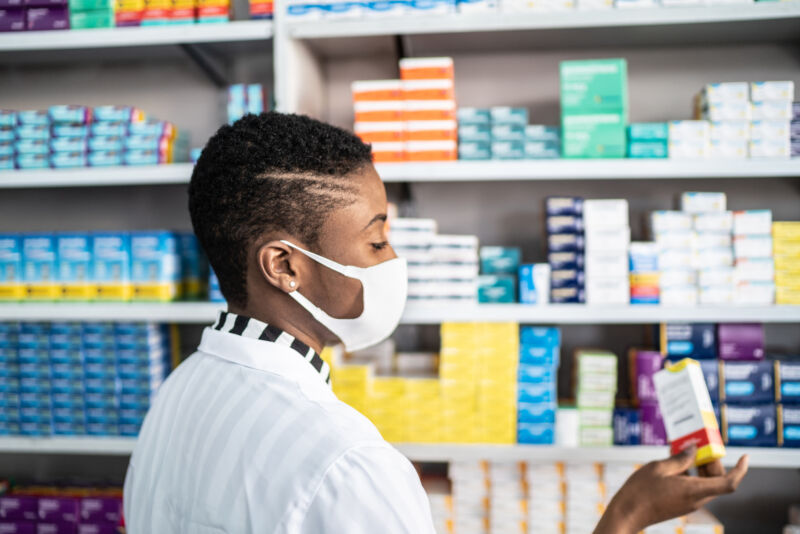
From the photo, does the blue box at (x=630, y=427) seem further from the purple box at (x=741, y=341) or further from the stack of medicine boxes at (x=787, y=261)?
the stack of medicine boxes at (x=787, y=261)

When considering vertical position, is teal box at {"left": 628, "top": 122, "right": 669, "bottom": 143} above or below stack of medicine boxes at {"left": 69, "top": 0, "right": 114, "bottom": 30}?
below

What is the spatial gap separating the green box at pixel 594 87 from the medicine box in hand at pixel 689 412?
0.89m

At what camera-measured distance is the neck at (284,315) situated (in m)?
0.87

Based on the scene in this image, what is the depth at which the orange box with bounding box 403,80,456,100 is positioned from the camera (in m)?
1.90

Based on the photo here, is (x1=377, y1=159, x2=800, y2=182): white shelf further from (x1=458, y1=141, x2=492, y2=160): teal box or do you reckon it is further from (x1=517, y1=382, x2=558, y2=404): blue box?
(x1=517, y1=382, x2=558, y2=404): blue box

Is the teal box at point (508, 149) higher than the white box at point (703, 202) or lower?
higher

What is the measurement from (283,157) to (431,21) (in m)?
1.24

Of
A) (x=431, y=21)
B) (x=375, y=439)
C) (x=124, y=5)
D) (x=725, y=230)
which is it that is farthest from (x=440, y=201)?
(x=375, y=439)

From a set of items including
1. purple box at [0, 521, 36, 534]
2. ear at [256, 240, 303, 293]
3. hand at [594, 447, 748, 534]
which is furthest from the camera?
purple box at [0, 521, 36, 534]

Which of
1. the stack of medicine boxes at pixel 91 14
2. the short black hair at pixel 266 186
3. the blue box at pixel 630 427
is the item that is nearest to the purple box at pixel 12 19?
the stack of medicine boxes at pixel 91 14

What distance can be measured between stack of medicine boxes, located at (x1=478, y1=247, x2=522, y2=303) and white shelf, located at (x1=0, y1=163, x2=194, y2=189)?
1.09m

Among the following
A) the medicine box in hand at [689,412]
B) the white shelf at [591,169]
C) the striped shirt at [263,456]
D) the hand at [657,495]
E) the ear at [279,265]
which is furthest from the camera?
the white shelf at [591,169]

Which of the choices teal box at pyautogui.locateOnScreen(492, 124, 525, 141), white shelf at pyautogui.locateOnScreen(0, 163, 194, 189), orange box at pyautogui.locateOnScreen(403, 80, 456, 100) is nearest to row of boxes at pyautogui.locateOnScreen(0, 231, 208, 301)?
white shelf at pyautogui.locateOnScreen(0, 163, 194, 189)

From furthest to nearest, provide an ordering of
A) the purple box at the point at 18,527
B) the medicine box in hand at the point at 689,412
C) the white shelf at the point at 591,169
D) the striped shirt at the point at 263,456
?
the purple box at the point at 18,527, the white shelf at the point at 591,169, the medicine box in hand at the point at 689,412, the striped shirt at the point at 263,456
